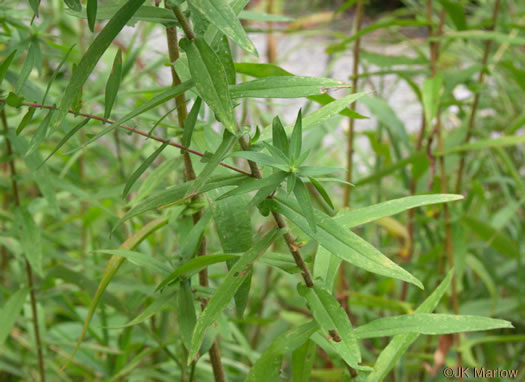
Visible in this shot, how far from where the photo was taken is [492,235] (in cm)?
70

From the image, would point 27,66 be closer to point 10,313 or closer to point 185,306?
point 185,306

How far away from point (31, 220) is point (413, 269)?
0.51 metres

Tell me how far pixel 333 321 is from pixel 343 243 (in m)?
0.05

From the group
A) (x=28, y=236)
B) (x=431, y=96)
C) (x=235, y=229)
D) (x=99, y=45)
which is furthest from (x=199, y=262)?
(x=431, y=96)

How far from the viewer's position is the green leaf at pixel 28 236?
19.7 inches

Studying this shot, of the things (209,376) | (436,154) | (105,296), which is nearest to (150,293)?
(105,296)

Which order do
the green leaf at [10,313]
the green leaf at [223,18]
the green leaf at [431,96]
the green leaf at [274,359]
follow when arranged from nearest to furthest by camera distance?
the green leaf at [223,18], the green leaf at [274,359], the green leaf at [10,313], the green leaf at [431,96]

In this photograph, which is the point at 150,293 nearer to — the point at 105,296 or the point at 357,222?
the point at 105,296

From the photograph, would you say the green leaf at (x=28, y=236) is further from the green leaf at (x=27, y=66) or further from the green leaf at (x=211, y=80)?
the green leaf at (x=211, y=80)

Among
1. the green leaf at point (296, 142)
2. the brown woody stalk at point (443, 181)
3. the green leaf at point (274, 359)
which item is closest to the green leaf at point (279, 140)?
the green leaf at point (296, 142)

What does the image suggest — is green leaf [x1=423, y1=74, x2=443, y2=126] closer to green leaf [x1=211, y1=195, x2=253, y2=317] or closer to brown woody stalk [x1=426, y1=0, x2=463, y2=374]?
brown woody stalk [x1=426, y1=0, x2=463, y2=374]

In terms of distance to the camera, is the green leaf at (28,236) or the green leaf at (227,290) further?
the green leaf at (28,236)

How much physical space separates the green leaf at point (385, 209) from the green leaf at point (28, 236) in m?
0.28

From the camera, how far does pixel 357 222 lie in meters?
0.33
